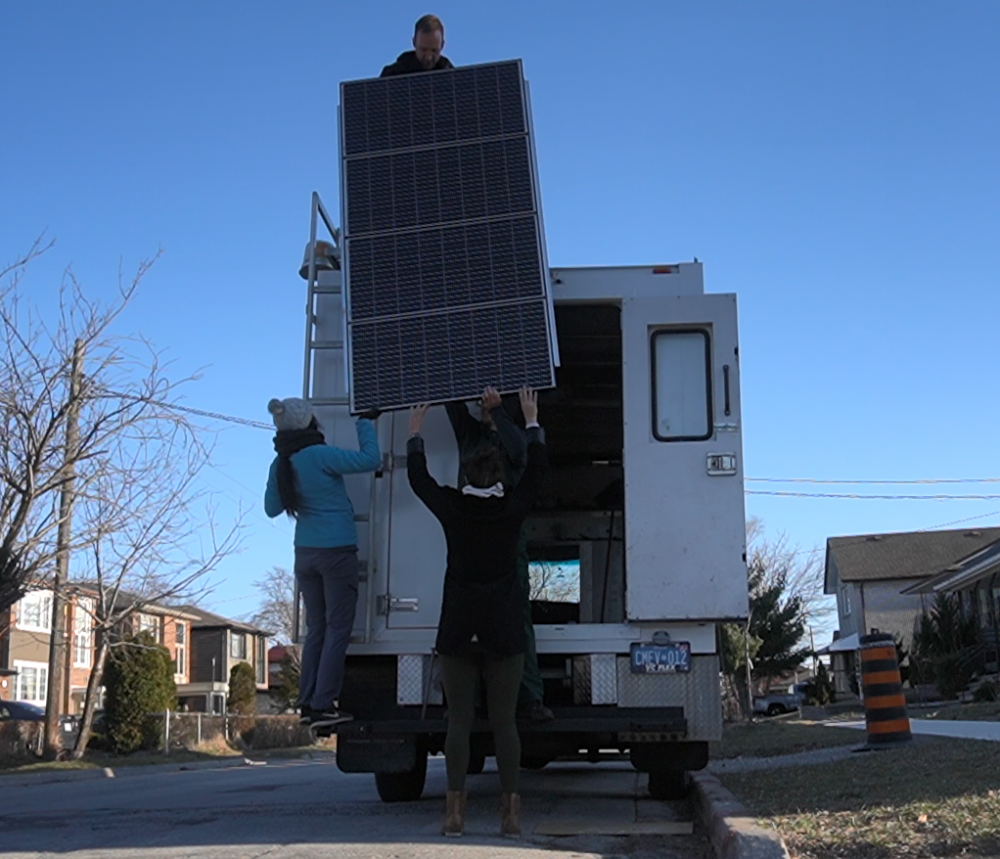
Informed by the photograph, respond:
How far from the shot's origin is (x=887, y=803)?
655cm

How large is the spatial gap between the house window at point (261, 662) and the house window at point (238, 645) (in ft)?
12.3

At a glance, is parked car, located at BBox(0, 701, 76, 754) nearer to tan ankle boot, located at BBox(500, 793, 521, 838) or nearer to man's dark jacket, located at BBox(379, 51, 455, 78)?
man's dark jacket, located at BBox(379, 51, 455, 78)

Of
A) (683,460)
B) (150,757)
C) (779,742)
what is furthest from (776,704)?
(683,460)

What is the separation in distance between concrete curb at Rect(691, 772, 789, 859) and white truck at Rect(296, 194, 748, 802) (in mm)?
368

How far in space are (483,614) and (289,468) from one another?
163 cm

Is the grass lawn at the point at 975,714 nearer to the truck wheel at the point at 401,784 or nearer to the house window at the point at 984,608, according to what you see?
the truck wheel at the point at 401,784

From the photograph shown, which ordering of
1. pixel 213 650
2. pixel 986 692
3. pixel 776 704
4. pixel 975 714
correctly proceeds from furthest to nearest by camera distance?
pixel 213 650 < pixel 776 704 < pixel 986 692 < pixel 975 714

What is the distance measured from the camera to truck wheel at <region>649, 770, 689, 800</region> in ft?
27.8

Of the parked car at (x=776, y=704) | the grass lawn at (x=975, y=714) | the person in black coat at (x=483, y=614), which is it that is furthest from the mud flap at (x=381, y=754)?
the parked car at (x=776, y=704)

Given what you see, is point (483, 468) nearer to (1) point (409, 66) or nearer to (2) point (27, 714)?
(1) point (409, 66)

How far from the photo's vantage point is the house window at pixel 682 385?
24.7 ft

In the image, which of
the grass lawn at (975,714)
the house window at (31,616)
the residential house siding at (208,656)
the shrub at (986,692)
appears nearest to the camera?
the grass lawn at (975,714)

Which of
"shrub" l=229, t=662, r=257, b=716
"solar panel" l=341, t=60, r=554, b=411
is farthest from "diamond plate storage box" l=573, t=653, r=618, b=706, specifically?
"shrub" l=229, t=662, r=257, b=716

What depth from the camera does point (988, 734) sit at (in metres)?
12.8
